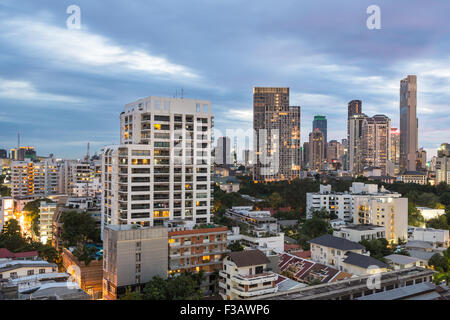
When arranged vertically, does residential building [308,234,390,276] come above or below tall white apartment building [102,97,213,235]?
below

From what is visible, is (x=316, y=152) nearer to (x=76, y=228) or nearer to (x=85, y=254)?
(x=76, y=228)

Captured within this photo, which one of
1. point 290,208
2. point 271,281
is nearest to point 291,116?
point 290,208

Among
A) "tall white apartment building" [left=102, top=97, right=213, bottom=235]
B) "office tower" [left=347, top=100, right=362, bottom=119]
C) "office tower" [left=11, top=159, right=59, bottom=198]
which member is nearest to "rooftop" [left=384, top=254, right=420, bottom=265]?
"tall white apartment building" [left=102, top=97, right=213, bottom=235]

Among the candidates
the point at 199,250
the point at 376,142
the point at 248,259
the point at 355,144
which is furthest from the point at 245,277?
the point at 355,144

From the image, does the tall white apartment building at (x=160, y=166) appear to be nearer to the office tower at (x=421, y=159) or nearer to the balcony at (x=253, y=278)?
the balcony at (x=253, y=278)

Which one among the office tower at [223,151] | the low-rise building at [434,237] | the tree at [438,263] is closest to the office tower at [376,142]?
the office tower at [223,151]

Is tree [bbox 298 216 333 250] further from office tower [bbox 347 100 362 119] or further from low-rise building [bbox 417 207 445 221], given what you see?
office tower [bbox 347 100 362 119]
